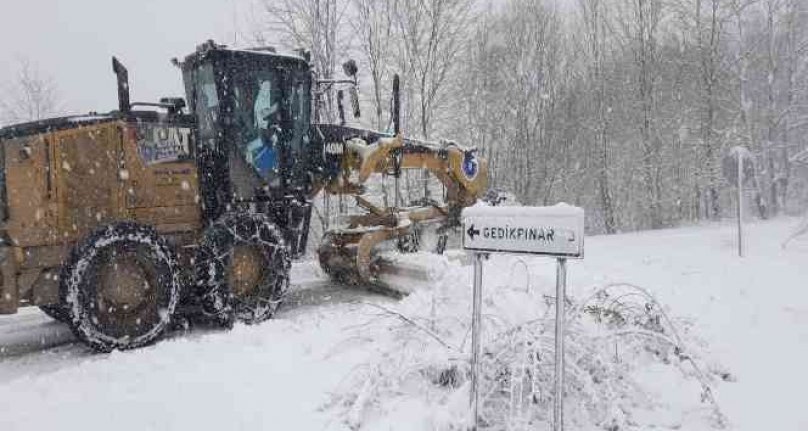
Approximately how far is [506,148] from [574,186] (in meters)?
6.45

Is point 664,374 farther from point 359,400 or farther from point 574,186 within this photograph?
point 574,186

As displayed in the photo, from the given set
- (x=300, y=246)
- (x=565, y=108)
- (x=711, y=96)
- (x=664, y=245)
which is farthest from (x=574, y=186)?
(x=300, y=246)

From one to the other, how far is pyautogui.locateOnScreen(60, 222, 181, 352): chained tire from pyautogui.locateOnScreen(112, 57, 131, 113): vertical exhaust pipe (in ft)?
4.11

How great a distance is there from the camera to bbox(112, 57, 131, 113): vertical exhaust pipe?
6215mm

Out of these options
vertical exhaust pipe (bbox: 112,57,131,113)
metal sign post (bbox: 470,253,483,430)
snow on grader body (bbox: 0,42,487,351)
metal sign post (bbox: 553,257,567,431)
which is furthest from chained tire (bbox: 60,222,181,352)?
metal sign post (bbox: 553,257,567,431)

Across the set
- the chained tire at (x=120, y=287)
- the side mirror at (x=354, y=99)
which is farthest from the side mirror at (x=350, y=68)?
the chained tire at (x=120, y=287)

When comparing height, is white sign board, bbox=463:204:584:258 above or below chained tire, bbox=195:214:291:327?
above

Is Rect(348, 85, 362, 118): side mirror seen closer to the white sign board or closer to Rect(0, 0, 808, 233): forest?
the white sign board

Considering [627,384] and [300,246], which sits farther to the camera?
[300,246]

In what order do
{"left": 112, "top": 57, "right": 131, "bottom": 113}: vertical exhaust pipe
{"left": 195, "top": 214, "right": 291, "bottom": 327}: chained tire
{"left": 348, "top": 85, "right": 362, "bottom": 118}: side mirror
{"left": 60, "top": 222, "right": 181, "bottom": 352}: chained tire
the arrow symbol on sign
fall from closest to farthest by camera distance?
the arrow symbol on sign
{"left": 60, "top": 222, "right": 181, "bottom": 352}: chained tire
{"left": 112, "top": 57, "right": 131, "bottom": 113}: vertical exhaust pipe
{"left": 195, "top": 214, "right": 291, "bottom": 327}: chained tire
{"left": 348, "top": 85, "right": 362, "bottom": 118}: side mirror

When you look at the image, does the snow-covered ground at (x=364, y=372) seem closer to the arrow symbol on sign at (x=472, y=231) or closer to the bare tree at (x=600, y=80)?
the arrow symbol on sign at (x=472, y=231)

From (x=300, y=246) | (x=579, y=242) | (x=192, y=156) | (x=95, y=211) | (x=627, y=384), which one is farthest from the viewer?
(x=300, y=246)

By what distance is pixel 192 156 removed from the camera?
273 inches

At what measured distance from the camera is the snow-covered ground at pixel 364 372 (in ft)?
12.6
